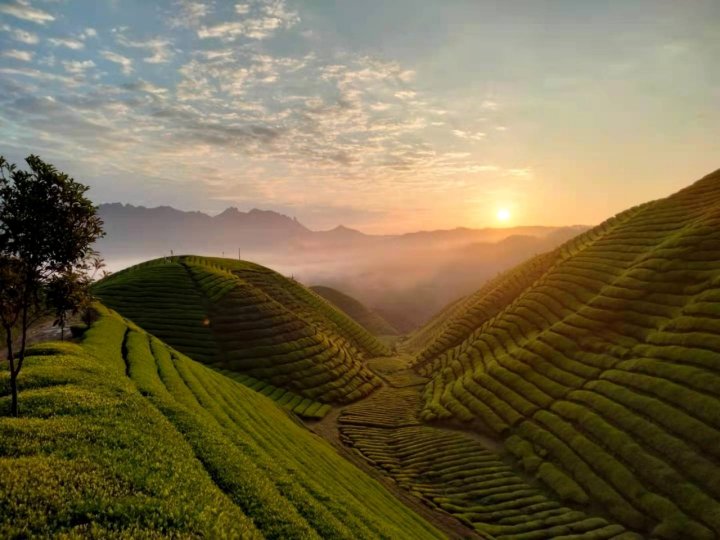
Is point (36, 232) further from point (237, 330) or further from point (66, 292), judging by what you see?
point (237, 330)

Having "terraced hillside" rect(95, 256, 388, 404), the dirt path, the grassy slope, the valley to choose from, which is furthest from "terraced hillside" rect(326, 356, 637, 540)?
"terraced hillside" rect(95, 256, 388, 404)

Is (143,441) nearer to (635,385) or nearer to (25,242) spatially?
(25,242)

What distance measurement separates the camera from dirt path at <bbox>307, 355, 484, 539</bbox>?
4706 cm

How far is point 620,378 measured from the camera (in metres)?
62.3

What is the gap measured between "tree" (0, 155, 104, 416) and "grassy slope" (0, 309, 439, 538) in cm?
536

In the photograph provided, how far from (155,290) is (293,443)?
82.7 meters

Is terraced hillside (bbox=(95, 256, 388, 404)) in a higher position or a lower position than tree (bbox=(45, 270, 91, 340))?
lower

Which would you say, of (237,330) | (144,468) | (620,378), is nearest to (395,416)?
(620,378)

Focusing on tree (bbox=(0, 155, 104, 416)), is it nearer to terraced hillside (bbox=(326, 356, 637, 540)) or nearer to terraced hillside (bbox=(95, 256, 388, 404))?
terraced hillside (bbox=(326, 356, 637, 540))

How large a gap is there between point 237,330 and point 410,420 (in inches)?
1885

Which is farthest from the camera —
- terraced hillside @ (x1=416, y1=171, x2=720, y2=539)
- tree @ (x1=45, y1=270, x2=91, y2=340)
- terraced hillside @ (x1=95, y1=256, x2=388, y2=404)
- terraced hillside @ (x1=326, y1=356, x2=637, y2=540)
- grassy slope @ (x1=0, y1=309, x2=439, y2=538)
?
terraced hillside @ (x1=95, y1=256, x2=388, y2=404)

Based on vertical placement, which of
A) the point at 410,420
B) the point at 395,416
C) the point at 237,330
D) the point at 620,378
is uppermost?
the point at 237,330

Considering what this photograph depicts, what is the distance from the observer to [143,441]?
24.1 metres

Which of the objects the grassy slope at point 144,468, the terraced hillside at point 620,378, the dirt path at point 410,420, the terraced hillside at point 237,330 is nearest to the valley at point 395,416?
the grassy slope at point 144,468
